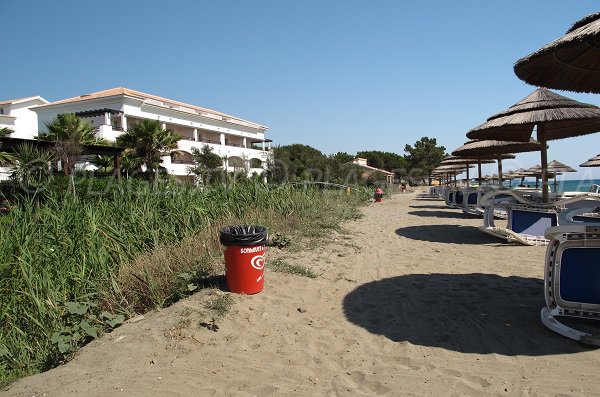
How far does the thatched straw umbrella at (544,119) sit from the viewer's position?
6465 millimetres

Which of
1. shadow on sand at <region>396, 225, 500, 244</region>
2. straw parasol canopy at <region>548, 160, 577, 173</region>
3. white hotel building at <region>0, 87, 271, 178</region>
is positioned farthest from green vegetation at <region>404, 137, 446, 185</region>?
shadow on sand at <region>396, 225, 500, 244</region>

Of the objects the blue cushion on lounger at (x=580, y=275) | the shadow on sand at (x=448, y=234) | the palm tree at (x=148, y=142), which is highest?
the palm tree at (x=148, y=142)

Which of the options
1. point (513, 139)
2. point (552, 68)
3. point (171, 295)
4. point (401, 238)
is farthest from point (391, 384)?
point (513, 139)

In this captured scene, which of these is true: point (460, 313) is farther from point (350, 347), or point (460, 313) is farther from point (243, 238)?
point (243, 238)

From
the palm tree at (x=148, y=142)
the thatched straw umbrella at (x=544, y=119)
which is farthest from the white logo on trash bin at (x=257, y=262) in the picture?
the palm tree at (x=148, y=142)

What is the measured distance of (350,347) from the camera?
10.5 feet

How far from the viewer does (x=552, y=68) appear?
3.96m

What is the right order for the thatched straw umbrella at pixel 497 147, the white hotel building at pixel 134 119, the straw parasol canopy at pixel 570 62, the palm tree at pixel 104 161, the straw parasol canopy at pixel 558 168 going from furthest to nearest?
the white hotel building at pixel 134 119 < the palm tree at pixel 104 161 < the straw parasol canopy at pixel 558 168 < the thatched straw umbrella at pixel 497 147 < the straw parasol canopy at pixel 570 62

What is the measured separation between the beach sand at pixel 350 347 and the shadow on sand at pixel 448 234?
98.4 inches

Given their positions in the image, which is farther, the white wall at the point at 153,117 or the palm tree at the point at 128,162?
the white wall at the point at 153,117

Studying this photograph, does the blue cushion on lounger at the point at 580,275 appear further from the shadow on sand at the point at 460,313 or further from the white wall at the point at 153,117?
the white wall at the point at 153,117

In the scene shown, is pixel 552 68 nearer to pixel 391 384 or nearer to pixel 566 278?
pixel 566 278

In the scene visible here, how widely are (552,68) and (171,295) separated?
4.67 meters

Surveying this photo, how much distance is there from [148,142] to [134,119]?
34.4ft
